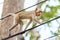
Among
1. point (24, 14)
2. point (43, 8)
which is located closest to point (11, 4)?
point (24, 14)

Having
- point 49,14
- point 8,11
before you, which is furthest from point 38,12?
point 8,11

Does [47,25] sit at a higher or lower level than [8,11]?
lower

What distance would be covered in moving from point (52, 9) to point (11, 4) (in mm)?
409

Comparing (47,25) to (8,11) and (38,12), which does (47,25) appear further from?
(8,11)

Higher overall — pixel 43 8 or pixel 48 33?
pixel 43 8

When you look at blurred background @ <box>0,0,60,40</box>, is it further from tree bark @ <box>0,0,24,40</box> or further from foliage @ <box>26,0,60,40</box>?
tree bark @ <box>0,0,24,40</box>

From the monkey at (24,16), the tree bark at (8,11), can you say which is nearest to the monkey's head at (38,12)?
the monkey at (24,16)

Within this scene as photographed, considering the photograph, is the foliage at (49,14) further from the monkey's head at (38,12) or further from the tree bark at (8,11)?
the tree bark at (8,11)

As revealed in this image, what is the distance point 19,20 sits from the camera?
245 centimetres

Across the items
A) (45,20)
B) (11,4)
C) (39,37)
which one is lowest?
(39,37)

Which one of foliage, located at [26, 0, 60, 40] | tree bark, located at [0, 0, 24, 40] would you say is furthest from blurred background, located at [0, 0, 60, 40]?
tree bark, located at [0, 0, 24, 40]

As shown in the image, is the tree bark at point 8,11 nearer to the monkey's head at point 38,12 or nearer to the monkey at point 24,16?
the monkey at point 24,16

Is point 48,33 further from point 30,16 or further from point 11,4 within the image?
point 11,4

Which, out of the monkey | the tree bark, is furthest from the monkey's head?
the tree bark
